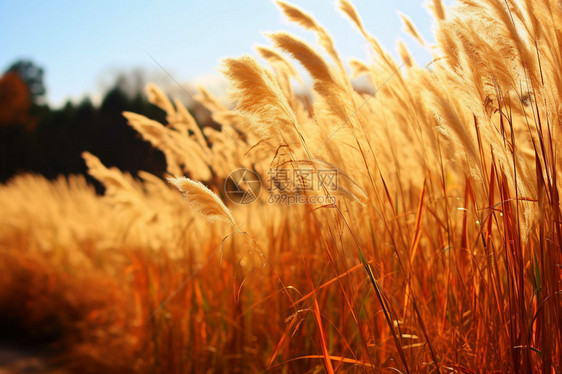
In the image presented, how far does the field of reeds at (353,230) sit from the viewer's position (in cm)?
125

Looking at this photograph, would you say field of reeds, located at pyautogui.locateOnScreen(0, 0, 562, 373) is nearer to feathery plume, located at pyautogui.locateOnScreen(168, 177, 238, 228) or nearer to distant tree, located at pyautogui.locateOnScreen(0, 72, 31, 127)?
feathery plume, located at pyautogui.locateOnScreen(168, 177, 238, 228)

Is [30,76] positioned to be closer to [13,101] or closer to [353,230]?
[13,101]

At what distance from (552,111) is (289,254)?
4.97 ft

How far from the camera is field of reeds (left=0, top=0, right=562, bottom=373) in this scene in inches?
49.3

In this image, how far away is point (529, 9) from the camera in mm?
1304

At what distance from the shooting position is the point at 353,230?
1712 mm

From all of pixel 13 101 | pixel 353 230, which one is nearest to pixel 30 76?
pixel 13 101

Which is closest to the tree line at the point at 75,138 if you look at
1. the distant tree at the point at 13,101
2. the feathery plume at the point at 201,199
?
the distant tree at the point at 13,101

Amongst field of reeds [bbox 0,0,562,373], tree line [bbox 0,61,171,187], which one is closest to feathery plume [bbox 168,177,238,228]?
field of reeds [bbox 0,0,562,373]

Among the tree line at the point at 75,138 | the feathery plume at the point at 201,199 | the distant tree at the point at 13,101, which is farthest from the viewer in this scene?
the distant tree at the point at 13,101

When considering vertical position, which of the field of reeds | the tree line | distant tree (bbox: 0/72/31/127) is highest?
distant tree (bbox: 0/72/31/127)

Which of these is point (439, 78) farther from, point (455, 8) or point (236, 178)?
point (236, 178)

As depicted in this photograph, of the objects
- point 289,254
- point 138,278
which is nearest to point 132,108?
point 138,278

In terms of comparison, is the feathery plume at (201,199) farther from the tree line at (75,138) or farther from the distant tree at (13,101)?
the distant tree at (13,101)
